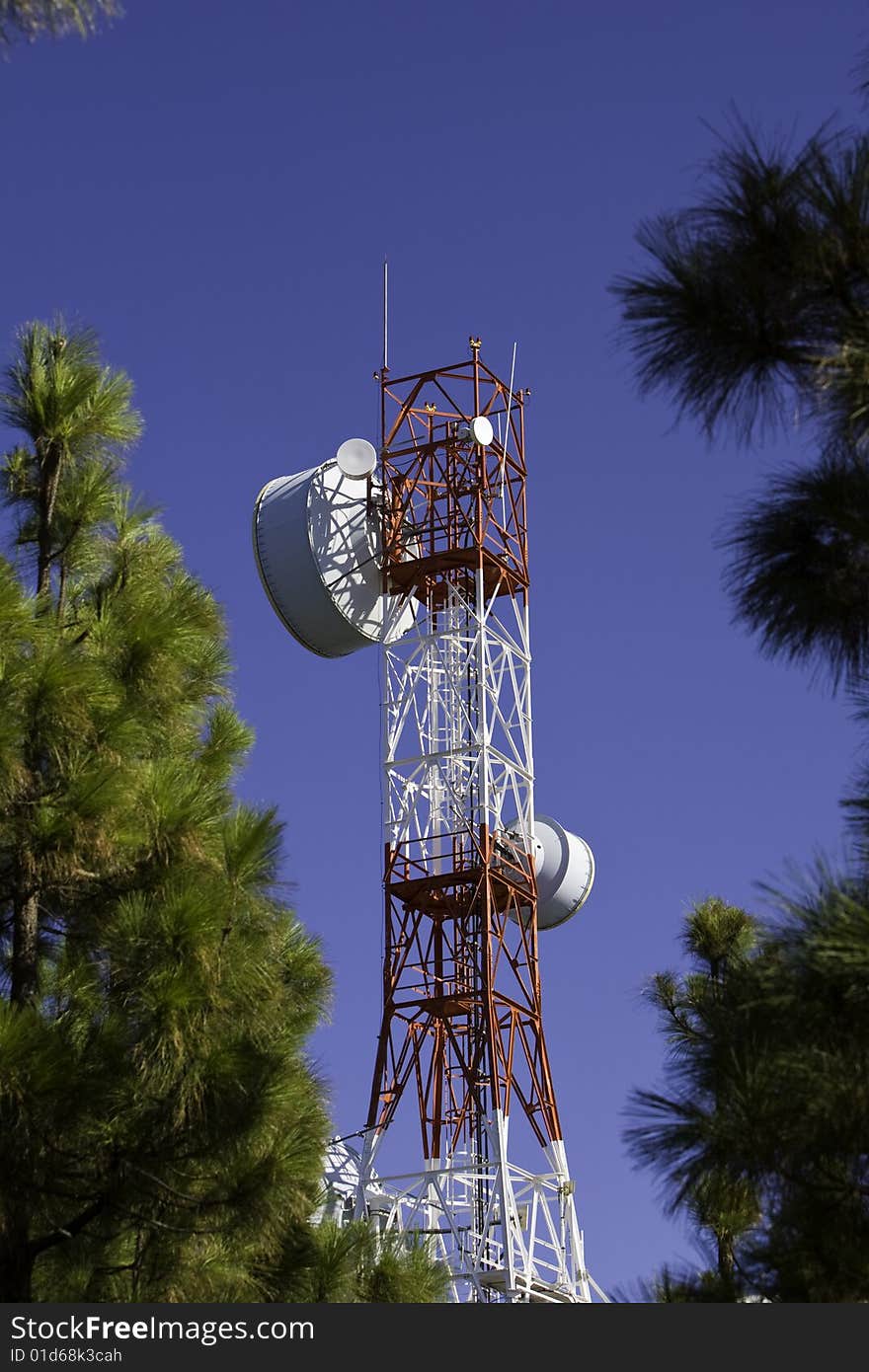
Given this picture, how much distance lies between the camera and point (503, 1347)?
31.9 feet

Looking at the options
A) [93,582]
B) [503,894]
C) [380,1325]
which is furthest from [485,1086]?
[380,1325]

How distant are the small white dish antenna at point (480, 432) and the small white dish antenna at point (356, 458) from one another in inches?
97.2

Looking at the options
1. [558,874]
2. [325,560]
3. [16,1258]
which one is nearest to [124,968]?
[16,1258]

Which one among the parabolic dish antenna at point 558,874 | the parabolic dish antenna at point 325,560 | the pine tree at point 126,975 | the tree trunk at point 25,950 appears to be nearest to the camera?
the pine tree at point 126,975

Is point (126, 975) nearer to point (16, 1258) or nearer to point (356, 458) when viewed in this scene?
point (16, 1258)

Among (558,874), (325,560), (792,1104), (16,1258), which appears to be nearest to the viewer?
(792,1104)

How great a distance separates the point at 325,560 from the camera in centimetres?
3591

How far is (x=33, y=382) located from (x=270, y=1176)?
19.9 ft

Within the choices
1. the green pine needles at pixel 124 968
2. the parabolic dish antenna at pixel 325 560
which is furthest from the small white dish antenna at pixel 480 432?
the green pine needles at pixel 124 968

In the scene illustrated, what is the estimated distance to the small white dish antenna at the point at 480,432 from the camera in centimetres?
3800

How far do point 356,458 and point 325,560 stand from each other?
2033 mm

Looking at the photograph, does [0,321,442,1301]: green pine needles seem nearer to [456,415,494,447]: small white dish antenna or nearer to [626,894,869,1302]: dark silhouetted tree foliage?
[626,894,869,1302]: dark silhouetted tree foliage

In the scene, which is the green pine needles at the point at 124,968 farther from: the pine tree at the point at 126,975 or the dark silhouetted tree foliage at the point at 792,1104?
the dark silhouetted tree foliage at the point at 792,1104

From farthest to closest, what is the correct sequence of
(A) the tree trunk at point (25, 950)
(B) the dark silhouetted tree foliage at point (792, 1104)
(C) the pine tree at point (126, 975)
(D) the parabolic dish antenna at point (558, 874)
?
(D) the parabolic dish antenna at point (558, 874)
(A) the tree trunk at point (25, 950)
(C) the pine tree at point (126, 975)
(B) the dark silhouetted tree foliage at point (792, 1104)
